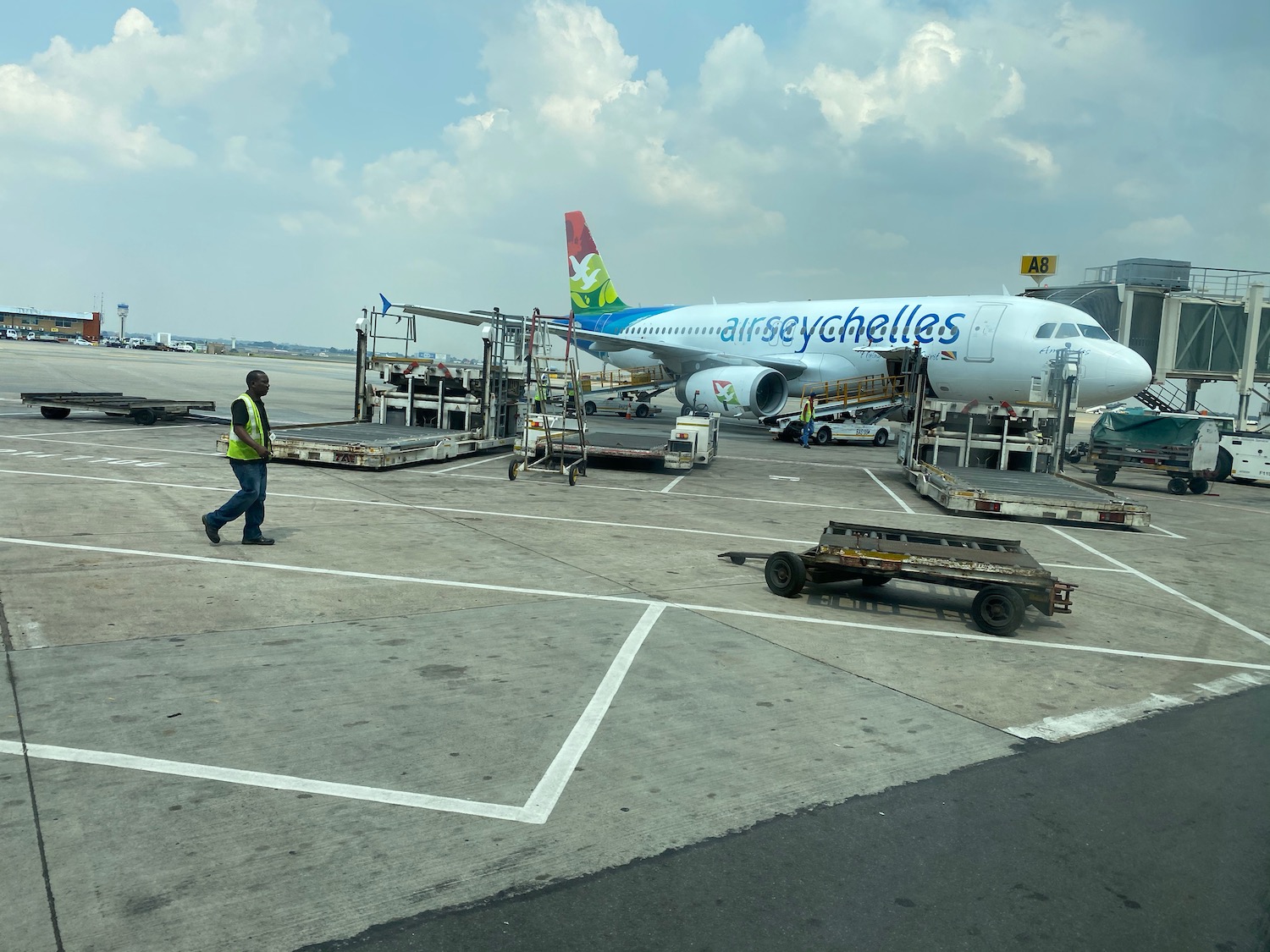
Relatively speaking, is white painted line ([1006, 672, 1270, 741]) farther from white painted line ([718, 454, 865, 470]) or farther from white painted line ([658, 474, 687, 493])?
white painted line ([718, 454, 865, 470])

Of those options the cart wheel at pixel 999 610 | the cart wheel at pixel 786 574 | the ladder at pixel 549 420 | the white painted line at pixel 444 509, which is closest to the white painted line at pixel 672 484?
the ladder at pixel 549 420

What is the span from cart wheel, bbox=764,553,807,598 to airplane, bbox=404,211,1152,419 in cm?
934

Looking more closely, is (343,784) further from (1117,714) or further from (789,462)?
(789,462)

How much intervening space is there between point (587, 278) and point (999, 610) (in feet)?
110

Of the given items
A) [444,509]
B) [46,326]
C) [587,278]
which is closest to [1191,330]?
[587,278]

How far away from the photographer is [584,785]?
447cm

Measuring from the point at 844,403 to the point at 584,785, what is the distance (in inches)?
953

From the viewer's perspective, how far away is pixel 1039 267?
34.7 meters

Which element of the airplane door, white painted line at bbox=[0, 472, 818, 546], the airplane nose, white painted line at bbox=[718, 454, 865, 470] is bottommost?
white painted line at bbox=[0, 472, 818, 546]

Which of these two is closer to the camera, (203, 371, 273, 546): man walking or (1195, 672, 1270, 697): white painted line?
(1195, 672, 1270, 697): white painted line

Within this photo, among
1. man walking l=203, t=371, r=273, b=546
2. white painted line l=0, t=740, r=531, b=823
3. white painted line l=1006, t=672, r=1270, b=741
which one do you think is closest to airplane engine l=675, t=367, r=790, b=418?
man walking l=203, t=371, r=273, b=546

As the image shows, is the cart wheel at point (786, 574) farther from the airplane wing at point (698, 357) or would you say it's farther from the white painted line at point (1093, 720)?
the airplane wing at point (698, 357)

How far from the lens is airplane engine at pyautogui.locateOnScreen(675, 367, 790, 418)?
27.5 metres

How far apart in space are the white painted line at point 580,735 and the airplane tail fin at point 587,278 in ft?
107
